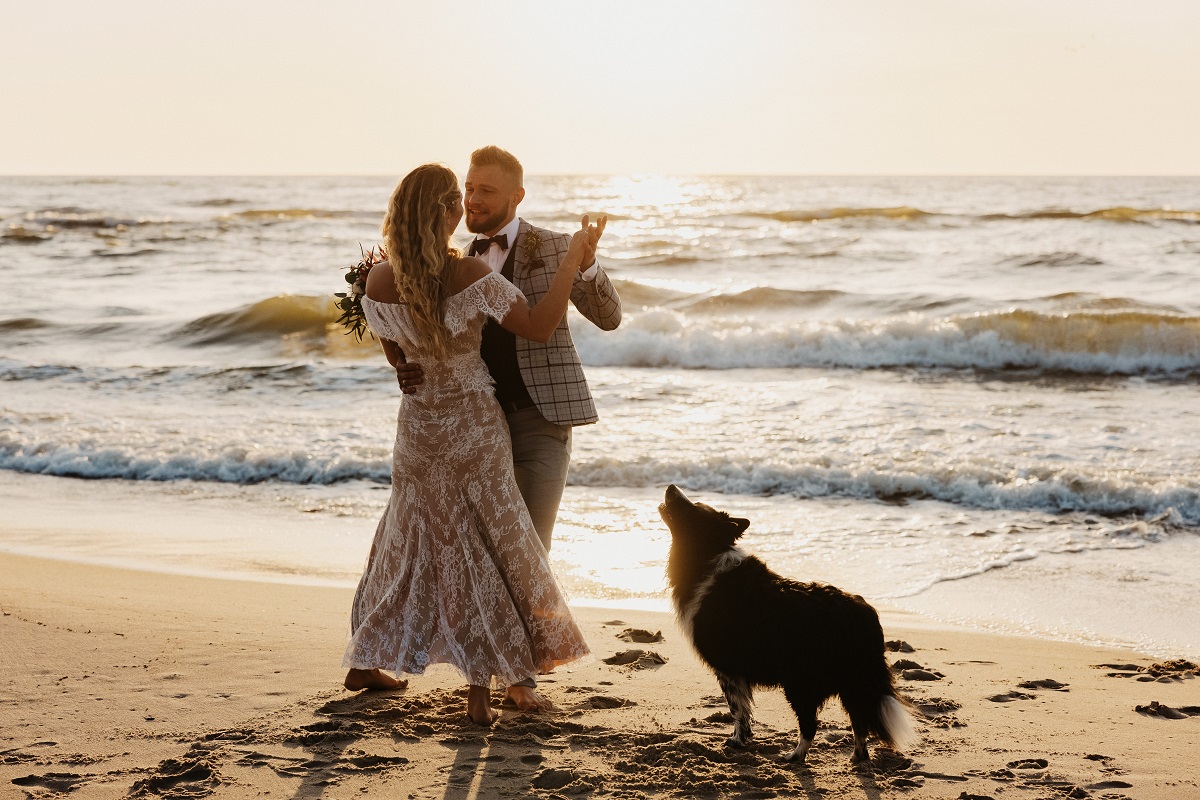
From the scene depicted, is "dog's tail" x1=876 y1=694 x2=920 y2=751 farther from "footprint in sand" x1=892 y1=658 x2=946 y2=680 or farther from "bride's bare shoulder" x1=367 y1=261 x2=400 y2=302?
"bride's bare shoulder" x1=367 y1=261 x2=400 y2=302

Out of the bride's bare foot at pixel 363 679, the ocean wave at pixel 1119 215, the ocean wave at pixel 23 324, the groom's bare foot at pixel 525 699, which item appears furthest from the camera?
the ocean wave at pixel 1119 215

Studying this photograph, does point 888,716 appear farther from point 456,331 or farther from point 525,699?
point 456,331

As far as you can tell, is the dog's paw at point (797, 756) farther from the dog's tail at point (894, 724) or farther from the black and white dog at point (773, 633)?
the dog's tail at point (894, 724)

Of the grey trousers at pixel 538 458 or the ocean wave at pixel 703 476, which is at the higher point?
the grey trousers at pixel 538 458

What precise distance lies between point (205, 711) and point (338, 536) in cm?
322

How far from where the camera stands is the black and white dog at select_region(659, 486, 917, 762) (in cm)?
349

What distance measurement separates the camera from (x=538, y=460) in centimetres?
414

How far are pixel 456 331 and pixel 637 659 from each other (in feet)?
6.01

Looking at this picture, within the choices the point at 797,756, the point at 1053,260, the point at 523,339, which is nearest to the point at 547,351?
the point at 523,339

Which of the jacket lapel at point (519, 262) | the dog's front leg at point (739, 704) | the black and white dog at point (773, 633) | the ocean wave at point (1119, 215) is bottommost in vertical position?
the dog's front leg at point (739, 704)

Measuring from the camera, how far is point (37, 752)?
3.54m

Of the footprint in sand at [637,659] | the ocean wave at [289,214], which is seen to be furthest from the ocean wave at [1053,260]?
the ocean wave at [289,214]

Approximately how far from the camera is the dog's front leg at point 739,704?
3.71 metres

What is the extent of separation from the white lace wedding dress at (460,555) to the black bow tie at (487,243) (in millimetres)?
441
